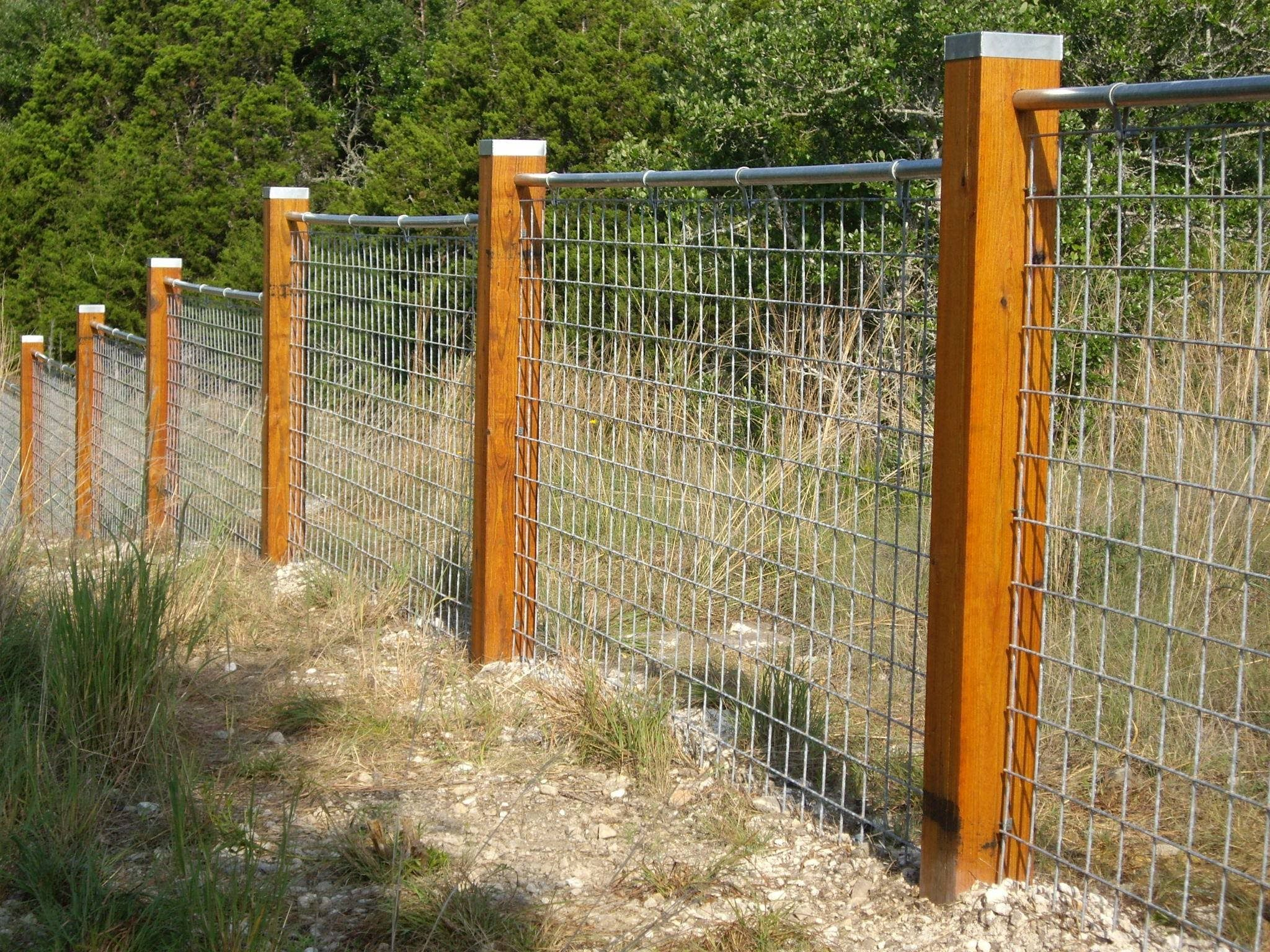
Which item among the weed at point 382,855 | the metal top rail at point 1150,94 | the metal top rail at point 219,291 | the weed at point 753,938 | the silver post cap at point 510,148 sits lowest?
the weed at point 753,938

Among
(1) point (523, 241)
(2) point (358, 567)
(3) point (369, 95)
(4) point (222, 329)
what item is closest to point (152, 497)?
(4) point (222, 329)

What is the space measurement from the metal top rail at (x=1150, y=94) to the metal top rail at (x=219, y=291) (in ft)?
15.4

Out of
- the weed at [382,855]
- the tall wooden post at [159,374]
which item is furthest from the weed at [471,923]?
the tall wooden post at [159,374]

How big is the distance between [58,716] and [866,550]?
11.0ft

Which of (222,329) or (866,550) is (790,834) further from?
(222,329)

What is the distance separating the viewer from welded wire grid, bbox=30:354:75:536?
9.54 metres

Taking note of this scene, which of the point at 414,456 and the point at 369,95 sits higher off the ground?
the point at 369,95

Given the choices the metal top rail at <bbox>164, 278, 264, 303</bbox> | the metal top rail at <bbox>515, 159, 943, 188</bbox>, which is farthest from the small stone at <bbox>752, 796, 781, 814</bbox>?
the metal top rail at <bbox>164, 278, 264, 303</bbox>

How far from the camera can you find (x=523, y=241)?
16.8 ft

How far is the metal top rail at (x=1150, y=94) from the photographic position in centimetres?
265

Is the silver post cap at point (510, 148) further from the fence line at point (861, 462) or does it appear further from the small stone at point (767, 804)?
the small stone at point (767, 804)

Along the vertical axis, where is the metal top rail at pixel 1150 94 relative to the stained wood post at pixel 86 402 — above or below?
above

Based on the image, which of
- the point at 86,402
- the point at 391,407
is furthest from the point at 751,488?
the point at 86,402

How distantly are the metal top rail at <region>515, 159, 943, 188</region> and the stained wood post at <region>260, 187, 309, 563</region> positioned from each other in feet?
8.21
